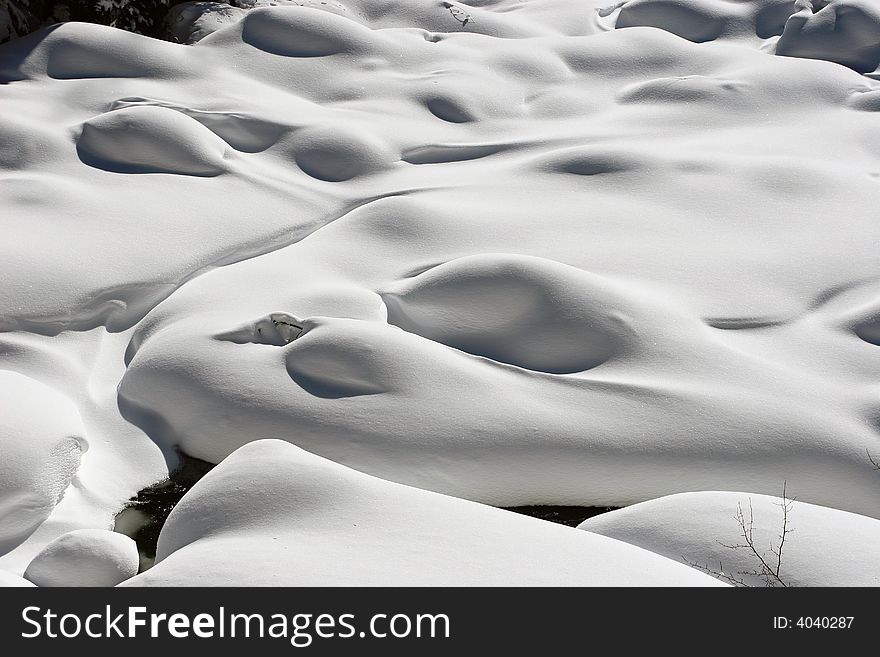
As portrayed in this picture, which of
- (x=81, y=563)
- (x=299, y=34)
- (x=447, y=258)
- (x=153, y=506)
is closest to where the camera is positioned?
(x=81, y=563)

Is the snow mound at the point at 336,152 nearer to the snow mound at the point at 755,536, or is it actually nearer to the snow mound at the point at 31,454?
the snow mound at the point at 31,454

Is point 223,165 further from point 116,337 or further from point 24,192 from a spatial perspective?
point 116,337

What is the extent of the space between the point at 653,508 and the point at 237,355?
155 cm

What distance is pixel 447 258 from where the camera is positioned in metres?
4.03

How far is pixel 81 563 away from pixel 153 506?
22.0 inches

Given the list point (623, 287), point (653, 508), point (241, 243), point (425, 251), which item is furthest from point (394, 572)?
point (241, 243)

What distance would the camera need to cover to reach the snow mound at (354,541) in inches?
81.0

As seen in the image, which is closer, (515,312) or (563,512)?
(563,512)

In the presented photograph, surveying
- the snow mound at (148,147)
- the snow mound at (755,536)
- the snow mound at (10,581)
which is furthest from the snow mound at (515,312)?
the snow mound at (10,581)

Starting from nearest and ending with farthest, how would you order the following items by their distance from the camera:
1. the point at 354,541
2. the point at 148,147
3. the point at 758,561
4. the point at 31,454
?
the point at 354,541 < the point at 758,561 < the point at 31,454 < the point at 148,147

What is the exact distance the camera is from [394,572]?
2059 millimetres

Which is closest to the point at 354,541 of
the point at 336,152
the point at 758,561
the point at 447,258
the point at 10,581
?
the point at 10,581

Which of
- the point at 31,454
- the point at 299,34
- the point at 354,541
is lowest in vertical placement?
the point at 31,454

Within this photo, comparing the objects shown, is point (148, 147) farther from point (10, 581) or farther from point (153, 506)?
point (10, 581)
